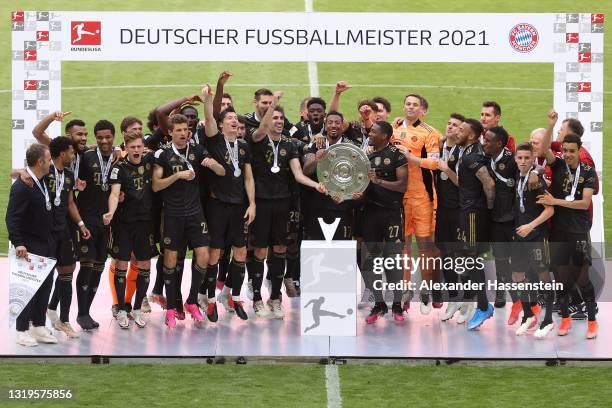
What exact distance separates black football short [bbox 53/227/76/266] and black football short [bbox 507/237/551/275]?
3.78m

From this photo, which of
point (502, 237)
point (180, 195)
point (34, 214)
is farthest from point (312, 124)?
point (34, 214)

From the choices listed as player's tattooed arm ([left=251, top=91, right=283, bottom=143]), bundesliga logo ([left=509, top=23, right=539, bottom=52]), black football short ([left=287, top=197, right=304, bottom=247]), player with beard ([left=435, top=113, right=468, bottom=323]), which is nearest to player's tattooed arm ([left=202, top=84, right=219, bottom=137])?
player's tattooed arm ([left=251, top=91, right=283, bottom=143])

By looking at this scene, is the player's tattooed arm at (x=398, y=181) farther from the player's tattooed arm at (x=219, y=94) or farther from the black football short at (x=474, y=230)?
the player's tattooed arm at (x=219, y=94)

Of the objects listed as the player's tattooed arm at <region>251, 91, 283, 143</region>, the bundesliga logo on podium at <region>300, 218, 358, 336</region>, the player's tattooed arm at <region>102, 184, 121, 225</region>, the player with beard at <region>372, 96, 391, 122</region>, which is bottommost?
the bundesliga logo on podium at <region>300, 218, 358, 336</region>

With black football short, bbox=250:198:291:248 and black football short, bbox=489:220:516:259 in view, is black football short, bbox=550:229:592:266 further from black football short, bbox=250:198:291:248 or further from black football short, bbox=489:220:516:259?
black football short, bbox=250:198:291:248

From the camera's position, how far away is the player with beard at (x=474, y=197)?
12117 millimetres

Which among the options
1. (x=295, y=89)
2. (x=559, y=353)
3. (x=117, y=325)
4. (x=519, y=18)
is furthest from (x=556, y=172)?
(x=295, y=89)

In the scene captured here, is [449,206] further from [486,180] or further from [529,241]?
[529,241]

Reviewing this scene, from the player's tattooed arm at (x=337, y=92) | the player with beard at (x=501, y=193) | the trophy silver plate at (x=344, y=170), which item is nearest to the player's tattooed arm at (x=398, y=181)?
the trophy silver plate at (x=344, y=170)

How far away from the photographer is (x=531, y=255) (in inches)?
477

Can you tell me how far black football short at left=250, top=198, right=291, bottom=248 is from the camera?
12.6 meters

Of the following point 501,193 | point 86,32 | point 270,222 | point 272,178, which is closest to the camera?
point 501,193

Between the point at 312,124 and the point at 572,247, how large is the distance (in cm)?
266

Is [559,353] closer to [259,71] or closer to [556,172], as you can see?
[556,172]
